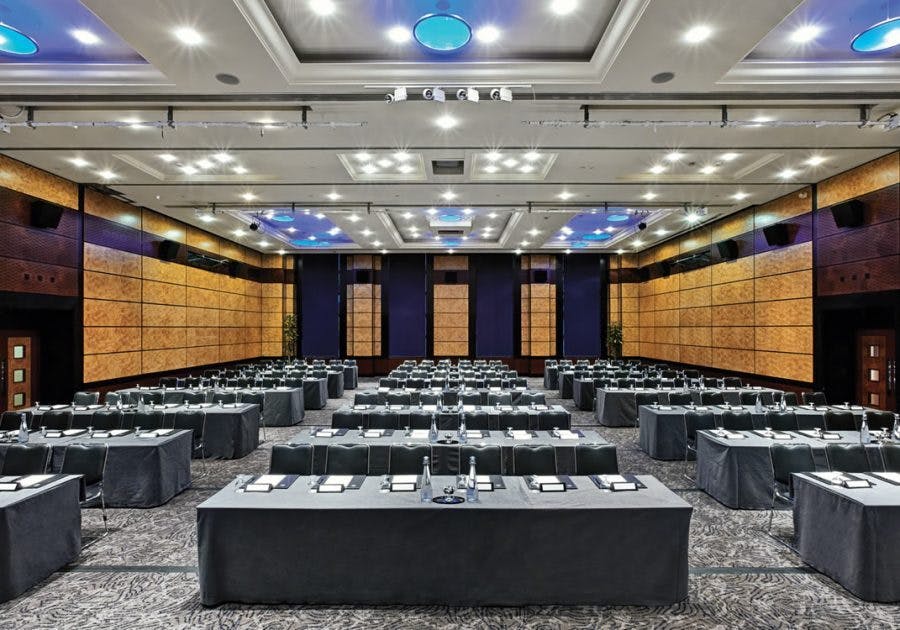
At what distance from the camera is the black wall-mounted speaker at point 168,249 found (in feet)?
49.2

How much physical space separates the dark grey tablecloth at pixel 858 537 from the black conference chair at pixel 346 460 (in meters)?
4.26

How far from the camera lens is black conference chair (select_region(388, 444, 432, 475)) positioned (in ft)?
17.6

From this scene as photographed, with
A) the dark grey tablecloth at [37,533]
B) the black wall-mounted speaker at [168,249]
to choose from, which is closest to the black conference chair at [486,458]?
the dark grey tablecloth at [37,533]

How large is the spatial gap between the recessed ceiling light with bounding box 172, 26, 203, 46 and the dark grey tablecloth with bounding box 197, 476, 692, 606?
16.7 feet

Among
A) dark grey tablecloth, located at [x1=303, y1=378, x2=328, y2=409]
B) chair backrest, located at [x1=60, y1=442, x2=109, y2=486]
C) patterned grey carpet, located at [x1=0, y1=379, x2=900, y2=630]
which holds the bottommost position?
patterned grey carpet, located at [x1=0, y1=379, x2=900, y2=630]

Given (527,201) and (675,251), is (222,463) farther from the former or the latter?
(675,251)

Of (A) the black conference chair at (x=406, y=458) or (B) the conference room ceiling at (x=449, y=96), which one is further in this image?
(B) the conference room ceiling at (x=449, y=96)

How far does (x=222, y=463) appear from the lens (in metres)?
8.18

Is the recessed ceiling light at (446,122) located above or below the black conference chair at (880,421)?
above

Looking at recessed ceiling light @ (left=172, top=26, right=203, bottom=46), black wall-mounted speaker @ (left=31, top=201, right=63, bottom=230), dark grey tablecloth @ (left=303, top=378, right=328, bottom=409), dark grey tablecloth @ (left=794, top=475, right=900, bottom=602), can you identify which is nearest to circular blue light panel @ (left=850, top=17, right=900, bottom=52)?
dark grey tablecloth @ (left=794, top=475, right=900, bottom=602)

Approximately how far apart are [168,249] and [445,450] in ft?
42.4

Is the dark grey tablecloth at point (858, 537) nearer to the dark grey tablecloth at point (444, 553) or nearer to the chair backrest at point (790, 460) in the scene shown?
the chair backrest at point (790, 460)

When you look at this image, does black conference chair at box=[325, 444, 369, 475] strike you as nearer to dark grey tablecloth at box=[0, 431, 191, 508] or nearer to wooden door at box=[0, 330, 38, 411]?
dark grey tablecloth at box=[0, 431, 191, 508]

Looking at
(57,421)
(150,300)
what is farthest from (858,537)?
(150,300)
